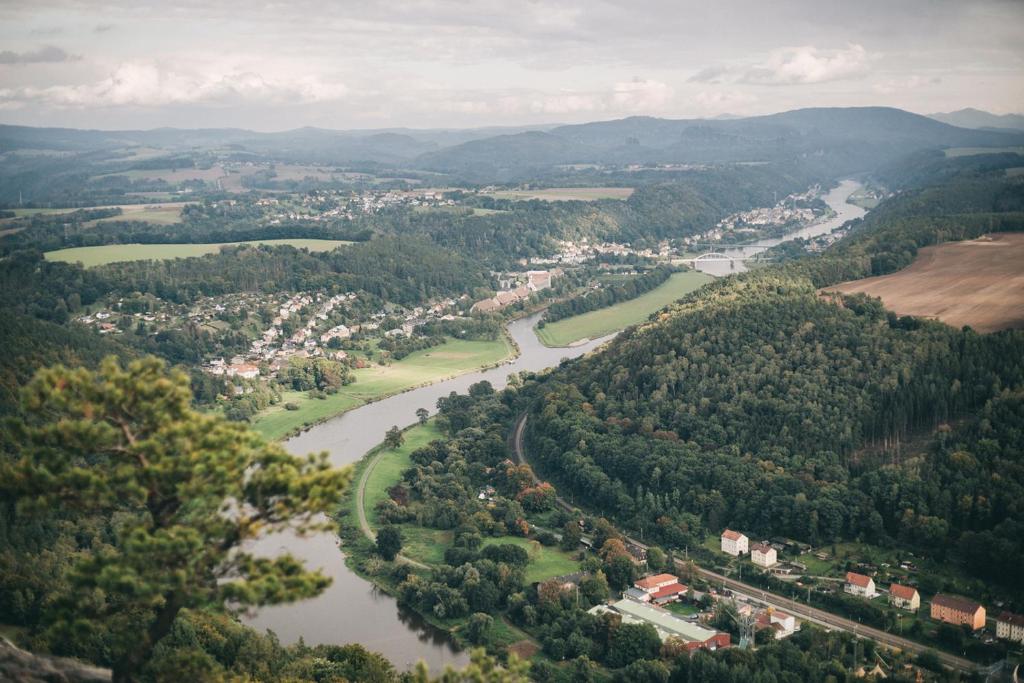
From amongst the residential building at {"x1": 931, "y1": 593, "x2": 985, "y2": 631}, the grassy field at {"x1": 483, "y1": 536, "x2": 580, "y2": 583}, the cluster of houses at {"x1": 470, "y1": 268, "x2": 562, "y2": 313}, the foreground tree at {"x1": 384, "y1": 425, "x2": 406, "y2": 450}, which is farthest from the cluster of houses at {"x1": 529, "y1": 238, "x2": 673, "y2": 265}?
the residential building at {"x1": 931, "y1": 593, "x2": 985, "y2": 631}

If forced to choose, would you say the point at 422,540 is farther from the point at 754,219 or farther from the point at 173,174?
the point at 173,174

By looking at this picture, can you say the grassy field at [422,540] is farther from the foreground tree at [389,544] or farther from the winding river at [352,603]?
the winding river at [352,603]

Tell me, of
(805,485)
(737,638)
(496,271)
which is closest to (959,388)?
(805,485)

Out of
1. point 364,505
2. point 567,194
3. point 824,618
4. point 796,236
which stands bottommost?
point 824,618

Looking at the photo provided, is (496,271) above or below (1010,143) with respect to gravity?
below

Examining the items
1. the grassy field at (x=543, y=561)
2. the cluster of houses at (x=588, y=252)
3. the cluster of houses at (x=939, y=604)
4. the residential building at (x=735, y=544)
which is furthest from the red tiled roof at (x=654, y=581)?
the cluster of houses at (x=588, y=252)

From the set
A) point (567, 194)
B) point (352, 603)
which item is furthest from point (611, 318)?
point (567, 194)

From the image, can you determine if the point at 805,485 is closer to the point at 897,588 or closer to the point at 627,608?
the point at 897,588
